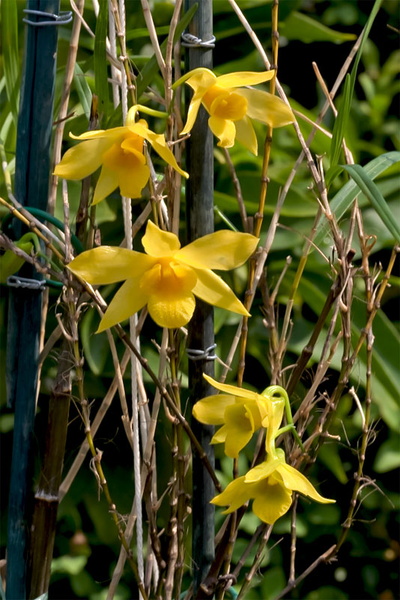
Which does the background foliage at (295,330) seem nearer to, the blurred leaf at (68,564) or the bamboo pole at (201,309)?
the blurred leaf at (68,564)

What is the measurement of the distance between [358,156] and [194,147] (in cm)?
80

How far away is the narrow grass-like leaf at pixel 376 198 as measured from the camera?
0.59 m

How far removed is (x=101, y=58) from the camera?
70 cm

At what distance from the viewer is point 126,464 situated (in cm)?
124

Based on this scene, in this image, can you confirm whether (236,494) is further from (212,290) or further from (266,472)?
(212,290)

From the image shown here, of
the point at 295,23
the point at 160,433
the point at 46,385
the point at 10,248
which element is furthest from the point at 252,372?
the point at 10,248

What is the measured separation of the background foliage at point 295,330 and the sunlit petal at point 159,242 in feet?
1.44

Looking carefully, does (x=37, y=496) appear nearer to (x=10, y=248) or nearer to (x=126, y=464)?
(x=10, y=248)

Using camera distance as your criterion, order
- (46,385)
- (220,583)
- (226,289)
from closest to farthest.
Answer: (226,289) < (220,583) < (46,385)

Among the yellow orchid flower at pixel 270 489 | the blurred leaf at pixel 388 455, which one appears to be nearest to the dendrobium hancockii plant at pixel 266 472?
the yellow orchid flower at pixel 270 489

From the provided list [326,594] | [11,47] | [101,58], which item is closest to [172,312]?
[101,58]

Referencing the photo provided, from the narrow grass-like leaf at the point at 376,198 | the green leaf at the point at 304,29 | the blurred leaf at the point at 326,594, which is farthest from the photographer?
the blurred leaf at the point at 326,594

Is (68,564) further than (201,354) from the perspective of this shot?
Yes

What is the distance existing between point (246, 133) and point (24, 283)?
0.26 metres
